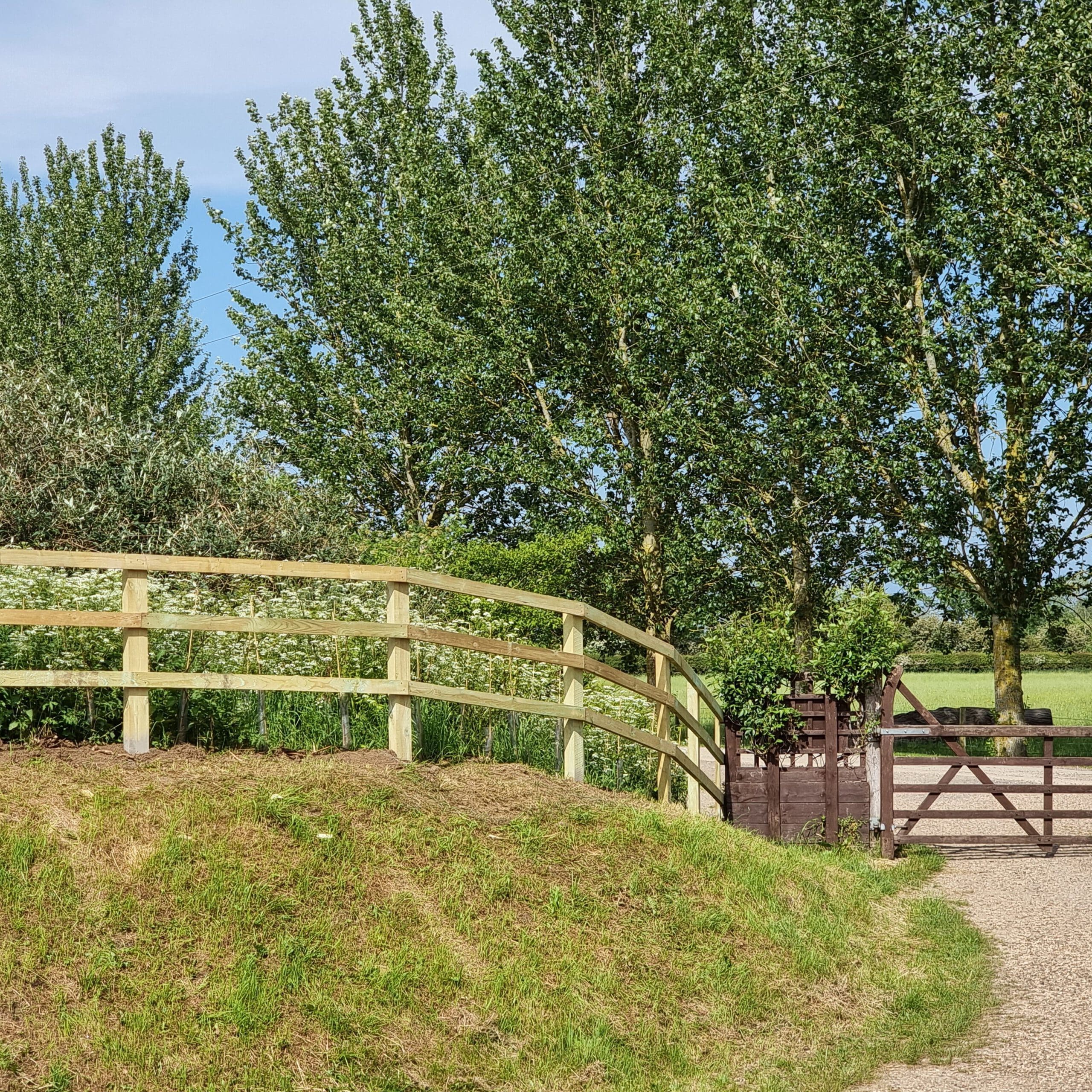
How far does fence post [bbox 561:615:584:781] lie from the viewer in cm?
927

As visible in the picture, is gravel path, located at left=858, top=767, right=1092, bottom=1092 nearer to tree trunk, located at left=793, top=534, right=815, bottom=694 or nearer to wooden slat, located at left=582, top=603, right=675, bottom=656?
wooden slat, located at left=582, top=603, right=675, bottom=656

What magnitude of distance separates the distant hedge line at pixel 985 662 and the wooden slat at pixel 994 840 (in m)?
44.3

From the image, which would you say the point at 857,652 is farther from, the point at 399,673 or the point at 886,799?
the point at 399,673

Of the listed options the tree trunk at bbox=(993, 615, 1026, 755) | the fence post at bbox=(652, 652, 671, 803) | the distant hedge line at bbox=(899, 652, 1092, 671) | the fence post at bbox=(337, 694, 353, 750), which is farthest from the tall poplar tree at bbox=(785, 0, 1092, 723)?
the distant hedge line at bbox=(899, 652, 1092, 671)

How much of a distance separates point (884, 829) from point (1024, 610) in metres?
11.2

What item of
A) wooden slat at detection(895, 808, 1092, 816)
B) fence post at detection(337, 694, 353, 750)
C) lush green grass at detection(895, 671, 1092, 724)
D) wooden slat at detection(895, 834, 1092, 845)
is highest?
fence post at detection(337, 694, 353, 750)

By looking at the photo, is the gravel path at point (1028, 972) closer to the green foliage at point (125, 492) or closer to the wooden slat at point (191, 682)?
the wooden slat at point (191, 682)

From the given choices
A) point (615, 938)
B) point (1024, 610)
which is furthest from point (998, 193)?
point (615, 938)

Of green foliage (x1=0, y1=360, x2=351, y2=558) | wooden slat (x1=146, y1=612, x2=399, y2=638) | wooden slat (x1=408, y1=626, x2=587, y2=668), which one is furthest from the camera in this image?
green foliage (x1=0, y1=360, x2=351, y2=558)

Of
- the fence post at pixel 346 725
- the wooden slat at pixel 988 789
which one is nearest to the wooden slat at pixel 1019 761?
A: the wooden slat at pixel 988 789

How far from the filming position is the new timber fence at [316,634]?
24.9 ft

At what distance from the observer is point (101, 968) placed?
564 centimetres

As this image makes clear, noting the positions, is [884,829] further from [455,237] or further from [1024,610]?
[455,237]

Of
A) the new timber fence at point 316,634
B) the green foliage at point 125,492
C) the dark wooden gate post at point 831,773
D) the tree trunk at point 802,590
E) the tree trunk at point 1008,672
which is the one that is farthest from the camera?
the tree trunk at point 802,590
